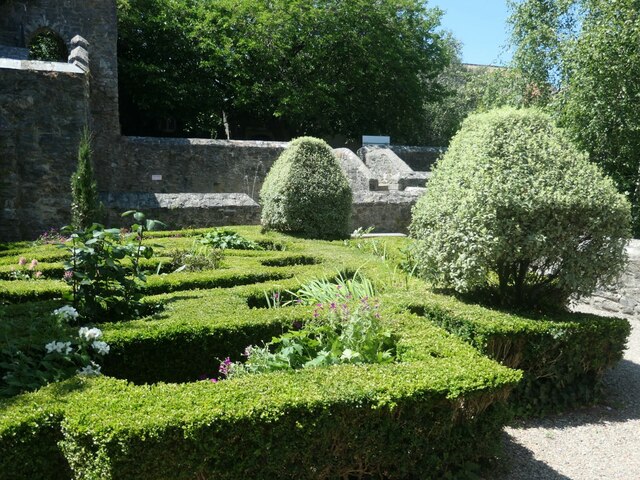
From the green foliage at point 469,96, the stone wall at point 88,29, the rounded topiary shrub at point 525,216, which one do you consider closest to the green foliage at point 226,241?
the rounded topiary shrub at point 525,216

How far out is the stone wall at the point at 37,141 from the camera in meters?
10.0

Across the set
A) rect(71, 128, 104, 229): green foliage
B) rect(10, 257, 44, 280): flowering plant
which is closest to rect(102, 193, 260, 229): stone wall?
rect(71, 128, 104, 229): green foliage

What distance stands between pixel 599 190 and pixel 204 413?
12.3 feet

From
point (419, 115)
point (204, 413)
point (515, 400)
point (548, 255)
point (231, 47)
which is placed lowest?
point (515, 400)

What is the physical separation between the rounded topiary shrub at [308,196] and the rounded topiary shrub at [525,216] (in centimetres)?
422

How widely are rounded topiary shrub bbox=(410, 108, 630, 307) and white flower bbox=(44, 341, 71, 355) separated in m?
3.12

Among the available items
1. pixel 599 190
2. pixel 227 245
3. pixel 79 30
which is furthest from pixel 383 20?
pixel 599 190

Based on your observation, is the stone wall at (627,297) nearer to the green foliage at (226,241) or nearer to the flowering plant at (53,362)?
the green foliage at (226,241)

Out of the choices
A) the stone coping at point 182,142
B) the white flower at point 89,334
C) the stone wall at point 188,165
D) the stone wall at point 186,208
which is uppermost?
the stone coping at point 182,142

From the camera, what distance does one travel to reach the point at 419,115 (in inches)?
928

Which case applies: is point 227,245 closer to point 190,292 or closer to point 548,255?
point 190,292

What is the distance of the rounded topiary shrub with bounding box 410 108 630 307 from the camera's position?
4672 millimetres

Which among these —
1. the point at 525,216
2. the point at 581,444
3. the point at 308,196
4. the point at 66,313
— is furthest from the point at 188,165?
the point at 581,444

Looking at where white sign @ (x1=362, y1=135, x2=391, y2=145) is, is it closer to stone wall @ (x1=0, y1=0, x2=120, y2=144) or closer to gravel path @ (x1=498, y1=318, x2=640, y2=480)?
stone wall @ (x1=0, y1=0, x2=120, y2=144)
